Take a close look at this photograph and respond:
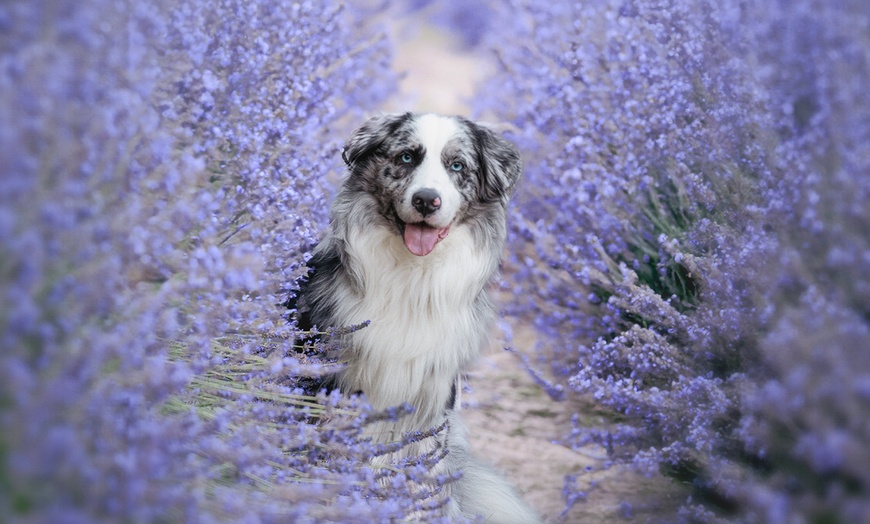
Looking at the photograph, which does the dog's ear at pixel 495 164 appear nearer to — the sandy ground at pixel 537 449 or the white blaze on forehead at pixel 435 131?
the white blaze on forehead at pixel 435 131

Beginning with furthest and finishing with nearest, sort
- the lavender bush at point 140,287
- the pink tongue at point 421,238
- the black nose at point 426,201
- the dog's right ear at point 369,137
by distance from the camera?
the dog's right ear at point 369,137 → the pink tongue at point 421,238 → the black nose at point 426,201 → the lavender bush at point 140,287

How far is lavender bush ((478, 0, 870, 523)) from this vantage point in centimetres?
138

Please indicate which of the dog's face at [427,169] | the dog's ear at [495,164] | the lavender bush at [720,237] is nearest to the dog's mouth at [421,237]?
the dog's face at [427,169]

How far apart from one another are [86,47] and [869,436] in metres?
1.32

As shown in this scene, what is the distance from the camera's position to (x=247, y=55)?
8.17 ft

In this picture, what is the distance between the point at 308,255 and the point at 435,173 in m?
0.54

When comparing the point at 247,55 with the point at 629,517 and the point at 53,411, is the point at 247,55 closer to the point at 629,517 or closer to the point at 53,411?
the point at 53,411

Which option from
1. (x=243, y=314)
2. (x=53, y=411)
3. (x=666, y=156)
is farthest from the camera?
(x=666, y=156)

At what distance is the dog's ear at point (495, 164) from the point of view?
118 inches

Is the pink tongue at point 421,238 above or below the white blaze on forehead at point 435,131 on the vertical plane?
below

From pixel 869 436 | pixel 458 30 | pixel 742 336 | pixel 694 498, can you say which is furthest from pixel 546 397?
pixel 458 30

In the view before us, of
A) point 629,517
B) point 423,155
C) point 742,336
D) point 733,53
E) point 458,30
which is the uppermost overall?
point 458,30

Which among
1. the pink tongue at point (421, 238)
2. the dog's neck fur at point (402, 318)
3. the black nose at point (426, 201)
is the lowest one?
the dog's neck fur at point (402, 318)

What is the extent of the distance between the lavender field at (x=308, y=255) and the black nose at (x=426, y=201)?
0.36m
